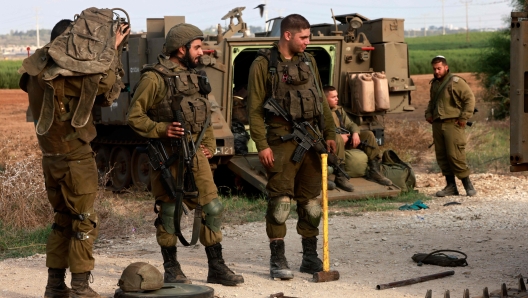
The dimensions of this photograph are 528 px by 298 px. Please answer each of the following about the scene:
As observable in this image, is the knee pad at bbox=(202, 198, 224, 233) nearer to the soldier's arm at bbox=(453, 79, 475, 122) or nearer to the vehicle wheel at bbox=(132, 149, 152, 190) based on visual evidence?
the soldier's arm at bbox=(453, 79, 475, 122)

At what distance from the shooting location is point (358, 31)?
13.5 meters

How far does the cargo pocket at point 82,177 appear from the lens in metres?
5.84

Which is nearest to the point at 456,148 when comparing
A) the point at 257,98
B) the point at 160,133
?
the point at 257,98

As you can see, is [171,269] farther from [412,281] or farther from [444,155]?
[444,155]

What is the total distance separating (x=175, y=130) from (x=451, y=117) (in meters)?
5.83

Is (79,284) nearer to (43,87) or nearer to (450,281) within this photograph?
(43,87)

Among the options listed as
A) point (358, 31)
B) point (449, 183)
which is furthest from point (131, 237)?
point (358, 31)

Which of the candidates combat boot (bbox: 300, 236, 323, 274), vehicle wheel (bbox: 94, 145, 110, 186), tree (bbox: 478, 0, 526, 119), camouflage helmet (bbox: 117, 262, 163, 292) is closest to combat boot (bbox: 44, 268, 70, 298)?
camouflage helmet (bbox: 117, 262, 163, 292)

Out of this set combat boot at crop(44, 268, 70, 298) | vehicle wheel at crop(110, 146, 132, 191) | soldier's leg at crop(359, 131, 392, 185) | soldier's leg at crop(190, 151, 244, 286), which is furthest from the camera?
vehicle wheel at crop(110, 146, 132, 191)

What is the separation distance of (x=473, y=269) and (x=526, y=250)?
0.93m

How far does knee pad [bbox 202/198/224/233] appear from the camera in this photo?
6.57m

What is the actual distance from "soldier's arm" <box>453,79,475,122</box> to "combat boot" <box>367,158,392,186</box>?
119cm

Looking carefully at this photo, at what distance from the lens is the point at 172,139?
662 centimetres

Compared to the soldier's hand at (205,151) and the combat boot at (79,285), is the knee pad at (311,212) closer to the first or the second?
the soldier's hand at (205,151)
